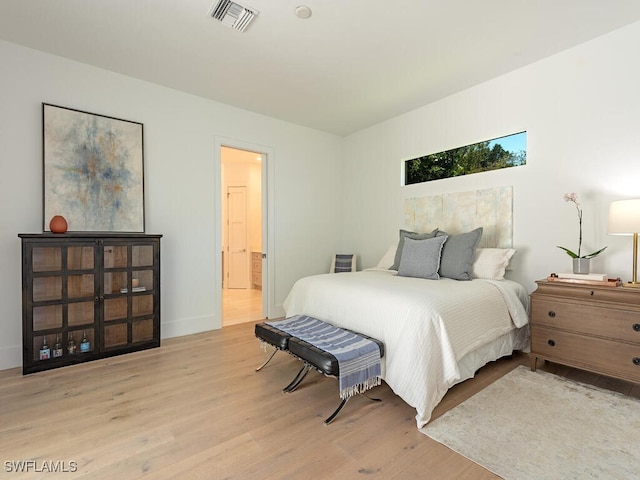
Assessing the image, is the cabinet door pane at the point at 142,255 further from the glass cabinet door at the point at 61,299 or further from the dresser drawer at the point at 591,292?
the dresser drawer at the point at 591,292

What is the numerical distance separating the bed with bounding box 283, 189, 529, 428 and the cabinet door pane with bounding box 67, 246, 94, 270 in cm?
193

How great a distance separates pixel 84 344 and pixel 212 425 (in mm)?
1801

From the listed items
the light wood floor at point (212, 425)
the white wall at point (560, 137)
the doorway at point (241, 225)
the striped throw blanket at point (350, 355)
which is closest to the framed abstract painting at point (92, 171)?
the light wood floor at point (212, 425)

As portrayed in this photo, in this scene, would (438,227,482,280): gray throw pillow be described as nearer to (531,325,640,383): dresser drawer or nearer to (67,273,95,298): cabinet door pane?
(531,325,640,383): dresser drawer

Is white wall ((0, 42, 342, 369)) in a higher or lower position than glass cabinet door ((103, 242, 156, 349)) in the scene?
higher

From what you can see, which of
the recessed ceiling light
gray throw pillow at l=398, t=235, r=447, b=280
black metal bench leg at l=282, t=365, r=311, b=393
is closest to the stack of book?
gray throw pillow at l=398, t=235, r=447, b=280

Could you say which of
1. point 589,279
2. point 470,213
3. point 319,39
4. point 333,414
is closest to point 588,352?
point 589,279

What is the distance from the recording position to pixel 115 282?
9.91ft

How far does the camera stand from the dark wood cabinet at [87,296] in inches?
103

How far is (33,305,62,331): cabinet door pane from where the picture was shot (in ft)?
8.63

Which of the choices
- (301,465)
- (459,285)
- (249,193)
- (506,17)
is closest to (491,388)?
(459,285)

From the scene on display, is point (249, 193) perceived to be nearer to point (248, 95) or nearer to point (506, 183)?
point (248, 95)

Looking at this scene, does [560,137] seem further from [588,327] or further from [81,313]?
[81,313]

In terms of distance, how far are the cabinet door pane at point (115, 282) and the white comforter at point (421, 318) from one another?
71.1 inches
